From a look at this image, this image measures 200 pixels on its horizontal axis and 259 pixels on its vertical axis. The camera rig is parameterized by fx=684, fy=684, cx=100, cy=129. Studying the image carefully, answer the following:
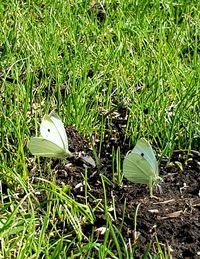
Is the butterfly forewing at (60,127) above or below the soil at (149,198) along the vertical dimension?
above

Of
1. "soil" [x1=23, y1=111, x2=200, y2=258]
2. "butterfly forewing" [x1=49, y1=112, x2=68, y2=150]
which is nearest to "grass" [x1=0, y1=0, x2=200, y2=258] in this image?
"soil" [x1=23, y1=111, x2=200, y2=258]

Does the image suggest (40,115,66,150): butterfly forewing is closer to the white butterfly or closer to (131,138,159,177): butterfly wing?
the white butterfly

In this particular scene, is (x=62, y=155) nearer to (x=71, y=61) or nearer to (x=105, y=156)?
(x=105, y=156)

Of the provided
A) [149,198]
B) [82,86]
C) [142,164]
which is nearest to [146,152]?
[142,164]

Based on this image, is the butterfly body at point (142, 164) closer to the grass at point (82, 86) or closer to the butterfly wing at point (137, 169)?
the butterfly wing at point (137, 169)

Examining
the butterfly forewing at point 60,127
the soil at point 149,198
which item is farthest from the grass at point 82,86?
the butterfly forewing at point 60,127

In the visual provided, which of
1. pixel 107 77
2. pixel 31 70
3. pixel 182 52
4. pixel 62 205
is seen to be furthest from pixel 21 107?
pixel 182 52

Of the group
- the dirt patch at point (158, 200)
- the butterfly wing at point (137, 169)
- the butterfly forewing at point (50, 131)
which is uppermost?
the butterfly forewing at point (50, 131)
